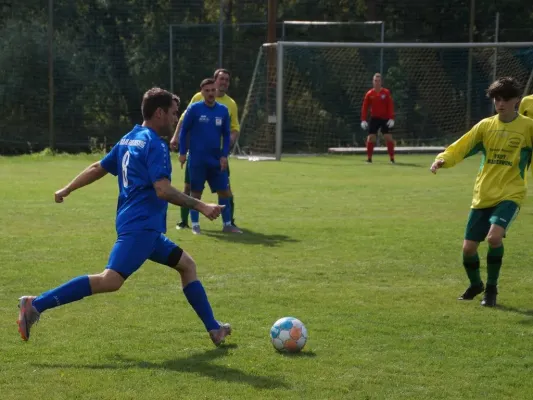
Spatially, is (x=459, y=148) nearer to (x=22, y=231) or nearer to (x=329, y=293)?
(x=329, y=293)

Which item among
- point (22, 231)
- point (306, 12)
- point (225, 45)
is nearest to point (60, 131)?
point (225, 45)

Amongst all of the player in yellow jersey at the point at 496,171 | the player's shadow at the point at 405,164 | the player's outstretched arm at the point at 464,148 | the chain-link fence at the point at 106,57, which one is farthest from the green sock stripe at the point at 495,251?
the chain-link fence at the point at 106,57

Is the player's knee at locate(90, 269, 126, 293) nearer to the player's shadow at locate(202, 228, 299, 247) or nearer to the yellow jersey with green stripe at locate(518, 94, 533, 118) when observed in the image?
the player's shadow at locate(202, 228, 299, 247)

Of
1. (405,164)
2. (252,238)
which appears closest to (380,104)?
(405,164)

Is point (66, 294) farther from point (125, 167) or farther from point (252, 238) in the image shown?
point (252, 238)

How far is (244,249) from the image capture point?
35.0 feet

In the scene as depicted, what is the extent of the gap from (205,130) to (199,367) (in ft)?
20.1

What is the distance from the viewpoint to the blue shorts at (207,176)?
38.8 feet

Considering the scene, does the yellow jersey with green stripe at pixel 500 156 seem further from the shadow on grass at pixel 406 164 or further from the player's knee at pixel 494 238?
the shadow on grass at pixel 406 164

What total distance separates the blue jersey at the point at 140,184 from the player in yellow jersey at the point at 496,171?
8.77 ft

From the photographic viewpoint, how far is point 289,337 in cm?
625

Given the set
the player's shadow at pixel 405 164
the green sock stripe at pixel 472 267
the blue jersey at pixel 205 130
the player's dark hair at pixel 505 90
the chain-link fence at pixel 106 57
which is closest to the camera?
the player's dark hair at pixel 505 90

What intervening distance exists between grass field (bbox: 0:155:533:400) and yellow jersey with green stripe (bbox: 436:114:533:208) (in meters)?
0.92

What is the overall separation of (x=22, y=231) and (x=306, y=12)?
2050cm
